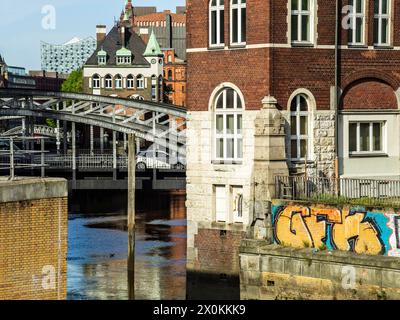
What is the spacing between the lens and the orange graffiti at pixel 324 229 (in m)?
33.4

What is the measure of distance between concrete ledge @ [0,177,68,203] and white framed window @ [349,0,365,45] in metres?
16.1

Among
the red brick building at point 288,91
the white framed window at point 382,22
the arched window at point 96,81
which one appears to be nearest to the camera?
the red brick building at point 288,91

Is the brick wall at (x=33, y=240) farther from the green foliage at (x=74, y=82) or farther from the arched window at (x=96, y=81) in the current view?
the green foliage at (x=74, y=82)

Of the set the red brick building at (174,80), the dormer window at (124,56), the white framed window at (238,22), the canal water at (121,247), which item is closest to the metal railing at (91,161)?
the canal water at (121,247)

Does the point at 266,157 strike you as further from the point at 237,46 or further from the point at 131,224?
the point at 131,224

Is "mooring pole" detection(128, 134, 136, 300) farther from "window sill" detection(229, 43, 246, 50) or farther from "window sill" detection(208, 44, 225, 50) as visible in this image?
"window sill" detection(229, 43, 246, 50)

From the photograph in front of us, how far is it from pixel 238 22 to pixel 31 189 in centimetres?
1499

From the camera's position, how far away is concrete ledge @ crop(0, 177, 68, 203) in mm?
25516

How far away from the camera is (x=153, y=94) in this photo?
522 ft

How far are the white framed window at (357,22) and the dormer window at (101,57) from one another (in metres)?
119

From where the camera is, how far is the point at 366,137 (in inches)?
1610

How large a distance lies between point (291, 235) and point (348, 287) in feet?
9.90
